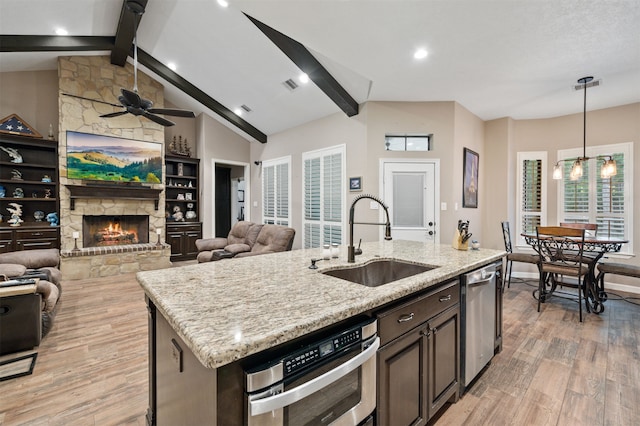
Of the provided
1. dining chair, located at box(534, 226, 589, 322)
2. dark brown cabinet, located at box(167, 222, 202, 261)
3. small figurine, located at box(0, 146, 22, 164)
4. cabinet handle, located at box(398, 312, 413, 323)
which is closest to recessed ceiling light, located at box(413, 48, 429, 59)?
dining chair, located at box(534, 226, 589, 322)

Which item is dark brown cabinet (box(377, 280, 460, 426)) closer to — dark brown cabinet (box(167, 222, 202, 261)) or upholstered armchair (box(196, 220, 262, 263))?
upholstered armchair (box(196, 220, 262, 263))

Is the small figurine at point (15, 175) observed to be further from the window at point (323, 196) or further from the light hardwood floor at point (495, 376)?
the window at point (323, 196)

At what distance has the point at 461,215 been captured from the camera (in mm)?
4738

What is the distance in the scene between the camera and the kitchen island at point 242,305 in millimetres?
844

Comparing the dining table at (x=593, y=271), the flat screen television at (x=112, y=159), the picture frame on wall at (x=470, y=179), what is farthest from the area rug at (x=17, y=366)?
the dining table at (x=593, y=271)

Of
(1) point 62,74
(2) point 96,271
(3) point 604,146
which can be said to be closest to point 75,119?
(1) point 62,74

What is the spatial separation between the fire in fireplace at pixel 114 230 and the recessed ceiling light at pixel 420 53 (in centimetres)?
597

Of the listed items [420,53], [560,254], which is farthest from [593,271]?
[420,53]

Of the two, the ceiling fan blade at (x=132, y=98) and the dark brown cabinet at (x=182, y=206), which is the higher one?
the ceiling fan blade at (x=132, y=98)

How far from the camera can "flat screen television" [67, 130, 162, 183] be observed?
519 centimetres

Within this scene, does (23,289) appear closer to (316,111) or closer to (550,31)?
(316,111)

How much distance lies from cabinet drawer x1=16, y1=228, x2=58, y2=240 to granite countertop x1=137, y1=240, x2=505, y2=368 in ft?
16.8

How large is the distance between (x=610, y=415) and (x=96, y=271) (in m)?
6.83

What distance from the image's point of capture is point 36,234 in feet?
16.1
